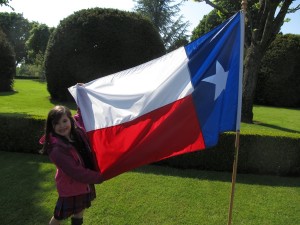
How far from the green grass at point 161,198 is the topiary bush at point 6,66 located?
681 inches

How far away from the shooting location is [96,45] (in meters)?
16.7

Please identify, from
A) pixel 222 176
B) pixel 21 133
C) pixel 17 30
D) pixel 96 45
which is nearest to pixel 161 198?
pixel 222 176

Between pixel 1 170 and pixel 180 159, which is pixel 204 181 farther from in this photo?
pixel 1 170

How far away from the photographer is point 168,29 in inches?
1880

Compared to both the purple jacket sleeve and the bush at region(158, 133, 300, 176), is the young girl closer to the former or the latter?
the purple jacket sleeve

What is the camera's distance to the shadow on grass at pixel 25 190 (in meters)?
4.94

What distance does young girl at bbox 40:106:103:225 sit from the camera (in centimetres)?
336

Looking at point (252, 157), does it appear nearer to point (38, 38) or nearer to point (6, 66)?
point (6, 66)

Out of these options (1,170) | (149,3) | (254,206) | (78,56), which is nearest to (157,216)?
(254,206)

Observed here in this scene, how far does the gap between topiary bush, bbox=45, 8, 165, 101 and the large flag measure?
42.3ft

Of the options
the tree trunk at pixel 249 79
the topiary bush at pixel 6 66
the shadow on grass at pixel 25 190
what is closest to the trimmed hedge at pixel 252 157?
the shadow on grass at pixel 25 190

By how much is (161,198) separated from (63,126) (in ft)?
8.82

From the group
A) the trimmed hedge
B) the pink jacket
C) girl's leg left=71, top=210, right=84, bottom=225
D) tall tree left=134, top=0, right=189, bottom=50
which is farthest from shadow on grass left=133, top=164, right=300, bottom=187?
tall tree left=134, top=0, right=189, bottom=50

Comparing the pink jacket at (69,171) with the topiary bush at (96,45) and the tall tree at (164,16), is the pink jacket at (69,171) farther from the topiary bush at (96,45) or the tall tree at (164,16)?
the tall tree at (164,16)
